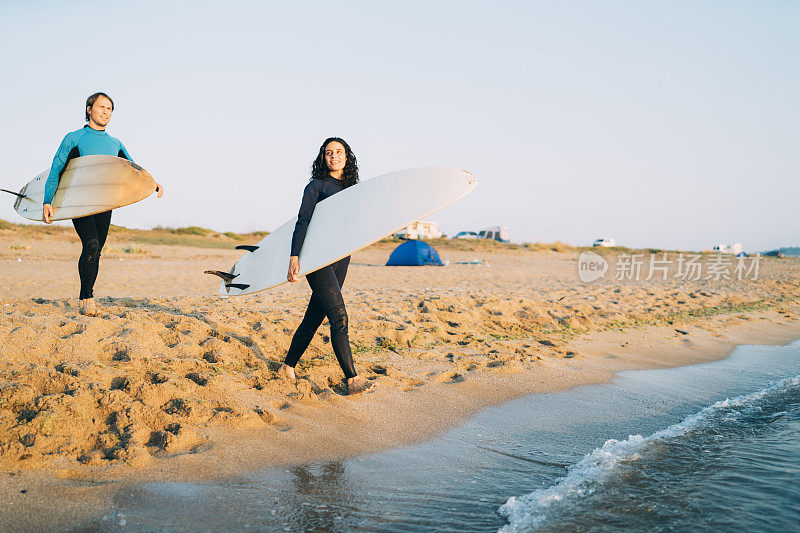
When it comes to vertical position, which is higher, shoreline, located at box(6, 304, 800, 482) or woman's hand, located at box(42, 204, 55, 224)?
woman's hand, located at box(42, 204, 55, 224)

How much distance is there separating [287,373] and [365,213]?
1.25 metres

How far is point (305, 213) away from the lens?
363cm

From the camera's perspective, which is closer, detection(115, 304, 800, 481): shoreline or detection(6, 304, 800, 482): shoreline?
detection(6, 304, 800, 482): shoreline

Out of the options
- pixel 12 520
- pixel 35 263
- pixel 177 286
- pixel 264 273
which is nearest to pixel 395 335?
pixel 264 273

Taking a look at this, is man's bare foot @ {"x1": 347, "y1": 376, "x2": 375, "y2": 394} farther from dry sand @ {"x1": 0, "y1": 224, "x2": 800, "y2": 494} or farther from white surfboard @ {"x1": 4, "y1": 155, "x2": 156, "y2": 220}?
white surfboard @ {"x1": 4, "y1": 155, "x2": 156, "y2": 220}

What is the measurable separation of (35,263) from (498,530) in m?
12.8

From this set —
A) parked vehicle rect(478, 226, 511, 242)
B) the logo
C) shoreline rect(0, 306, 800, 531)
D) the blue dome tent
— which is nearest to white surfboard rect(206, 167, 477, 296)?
shoreline rect(0, 306, 800, 531)

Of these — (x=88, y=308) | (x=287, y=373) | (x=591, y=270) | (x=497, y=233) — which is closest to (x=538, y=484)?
(x=287, y=373)

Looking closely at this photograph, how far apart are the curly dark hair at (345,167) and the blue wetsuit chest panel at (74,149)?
184cm

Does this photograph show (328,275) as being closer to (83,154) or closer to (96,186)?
(96,186)

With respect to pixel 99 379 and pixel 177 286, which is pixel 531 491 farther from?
pixel 177 286

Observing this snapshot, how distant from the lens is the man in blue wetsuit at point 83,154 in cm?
414

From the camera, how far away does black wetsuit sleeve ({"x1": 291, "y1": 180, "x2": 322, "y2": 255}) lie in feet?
11.8

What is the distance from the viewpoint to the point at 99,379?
312cm
